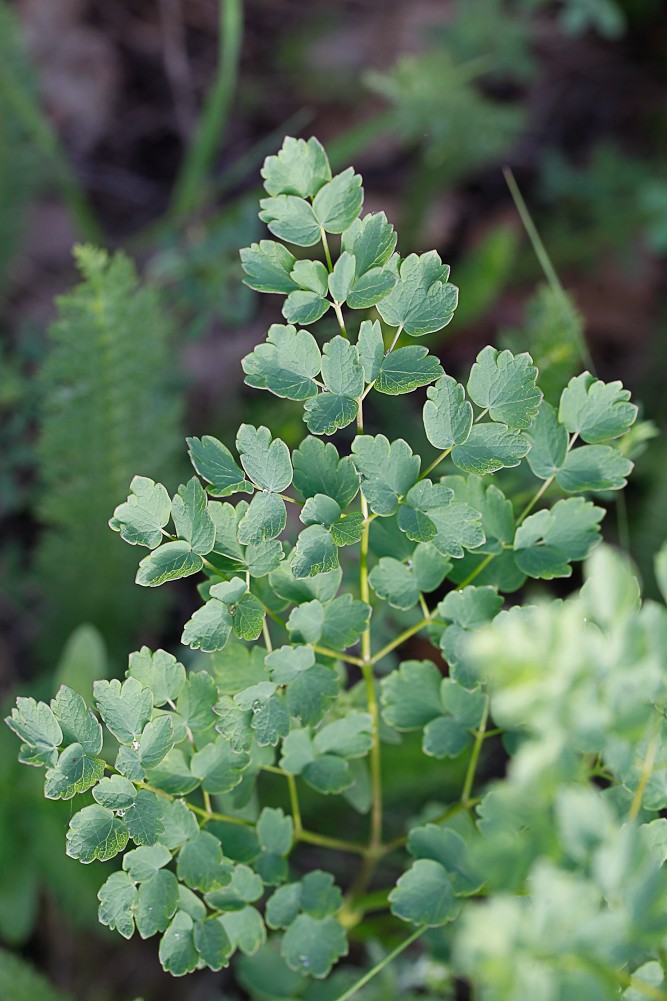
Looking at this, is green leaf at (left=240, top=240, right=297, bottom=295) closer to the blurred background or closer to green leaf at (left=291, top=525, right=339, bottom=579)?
green leaf at (left=291, top=525, right=339, bottom=579)

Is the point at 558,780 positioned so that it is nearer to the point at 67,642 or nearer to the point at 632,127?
the point at 67,642

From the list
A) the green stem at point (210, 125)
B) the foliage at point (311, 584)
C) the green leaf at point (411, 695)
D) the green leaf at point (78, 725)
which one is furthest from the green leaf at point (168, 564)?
the green stem at point (210, 125)

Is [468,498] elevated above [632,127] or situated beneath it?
elevated above

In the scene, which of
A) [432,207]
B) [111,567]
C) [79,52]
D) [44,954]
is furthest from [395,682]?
[79,52]

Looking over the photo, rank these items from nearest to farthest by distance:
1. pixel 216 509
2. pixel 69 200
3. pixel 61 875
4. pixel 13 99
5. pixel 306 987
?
pixel 216 509 < pixel 306 987 < pixel 61 875 < pixel 13 99 < pixel 69 200

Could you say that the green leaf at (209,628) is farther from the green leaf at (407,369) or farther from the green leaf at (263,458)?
the green leaf at (407,369)
